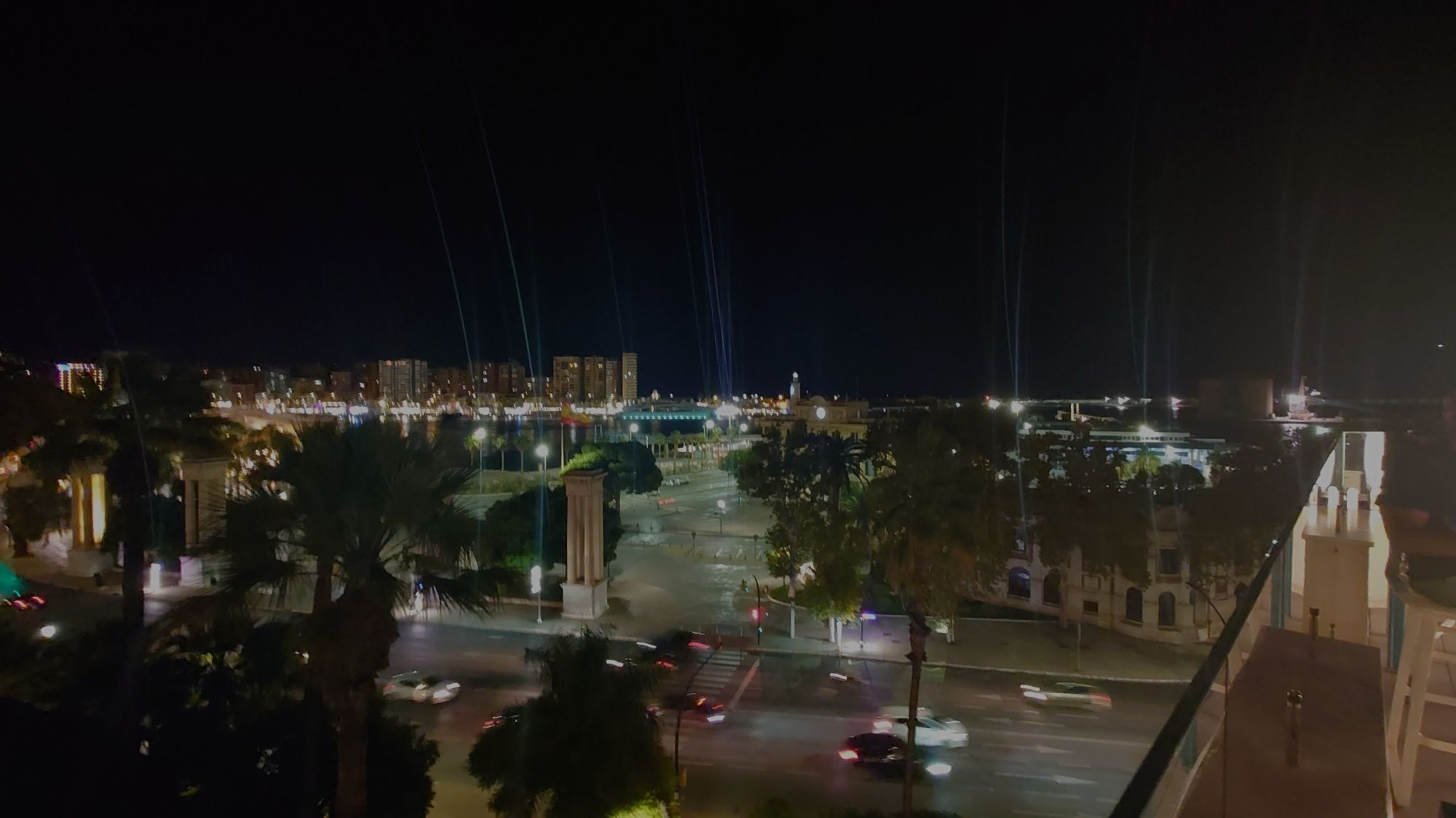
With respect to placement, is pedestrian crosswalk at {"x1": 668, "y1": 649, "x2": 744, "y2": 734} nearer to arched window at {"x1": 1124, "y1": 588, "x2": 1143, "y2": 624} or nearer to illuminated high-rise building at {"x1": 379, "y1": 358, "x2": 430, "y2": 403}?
arched window at {"x1": 1124, "y1": 588, "x2": 1143, "y2": 624}

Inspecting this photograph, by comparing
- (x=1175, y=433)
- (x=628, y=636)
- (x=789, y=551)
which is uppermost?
(x=1175, y=433)

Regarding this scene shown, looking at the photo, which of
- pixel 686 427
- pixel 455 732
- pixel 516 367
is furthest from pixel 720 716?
pixel 516 367

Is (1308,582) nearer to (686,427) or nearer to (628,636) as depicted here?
(628,636)

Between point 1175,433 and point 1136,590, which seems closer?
point 1136,590

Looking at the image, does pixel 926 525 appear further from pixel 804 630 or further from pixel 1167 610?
pixel 1167 610

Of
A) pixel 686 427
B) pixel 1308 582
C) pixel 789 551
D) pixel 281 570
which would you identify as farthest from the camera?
pixel 686 427

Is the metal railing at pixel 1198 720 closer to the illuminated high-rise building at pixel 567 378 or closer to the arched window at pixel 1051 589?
the arched window at pixel 1051 589

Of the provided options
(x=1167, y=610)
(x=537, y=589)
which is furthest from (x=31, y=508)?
(x=1167, y=610)
